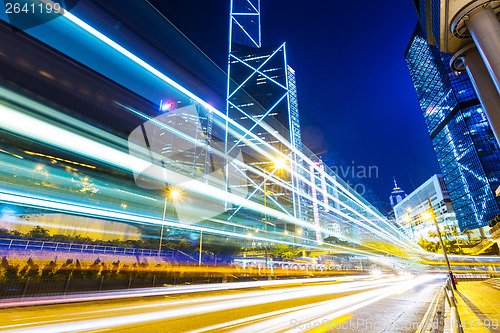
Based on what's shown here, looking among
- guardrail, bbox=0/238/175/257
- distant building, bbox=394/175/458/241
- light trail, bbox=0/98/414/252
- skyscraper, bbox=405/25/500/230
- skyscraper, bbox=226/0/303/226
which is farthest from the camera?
distant building, bbox=394/175/458/241

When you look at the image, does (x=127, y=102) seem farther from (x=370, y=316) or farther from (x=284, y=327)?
(x=370, y=316)

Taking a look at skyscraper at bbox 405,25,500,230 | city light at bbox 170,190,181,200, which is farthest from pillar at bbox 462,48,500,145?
skyscraper at bbox 405,25,500,230

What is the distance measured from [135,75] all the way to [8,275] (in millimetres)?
8894

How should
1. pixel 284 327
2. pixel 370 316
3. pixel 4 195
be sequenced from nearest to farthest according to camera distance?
1. pixel 284 327
2. pixel 4 195
3. pixel 370 316

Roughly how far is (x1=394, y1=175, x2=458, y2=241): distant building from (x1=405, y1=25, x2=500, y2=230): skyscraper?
15.6 metres

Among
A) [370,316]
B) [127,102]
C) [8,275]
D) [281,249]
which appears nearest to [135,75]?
[127,102]

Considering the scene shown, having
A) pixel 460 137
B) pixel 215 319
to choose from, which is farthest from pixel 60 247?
pixel 460 137

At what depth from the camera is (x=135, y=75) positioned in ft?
26.5

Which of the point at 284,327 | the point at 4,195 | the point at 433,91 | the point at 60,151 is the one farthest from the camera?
the point at 433,91

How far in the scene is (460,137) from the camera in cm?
8294

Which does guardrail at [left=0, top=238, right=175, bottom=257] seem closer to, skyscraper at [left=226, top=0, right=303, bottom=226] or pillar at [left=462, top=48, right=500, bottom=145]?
pillar at [left=462, top=48, right=500, bottom=145]

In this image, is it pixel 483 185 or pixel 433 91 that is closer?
pixel 483 185

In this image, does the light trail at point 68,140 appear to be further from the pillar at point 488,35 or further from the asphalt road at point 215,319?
the pillar at point 488,35

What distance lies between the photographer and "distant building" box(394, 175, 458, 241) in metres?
108
